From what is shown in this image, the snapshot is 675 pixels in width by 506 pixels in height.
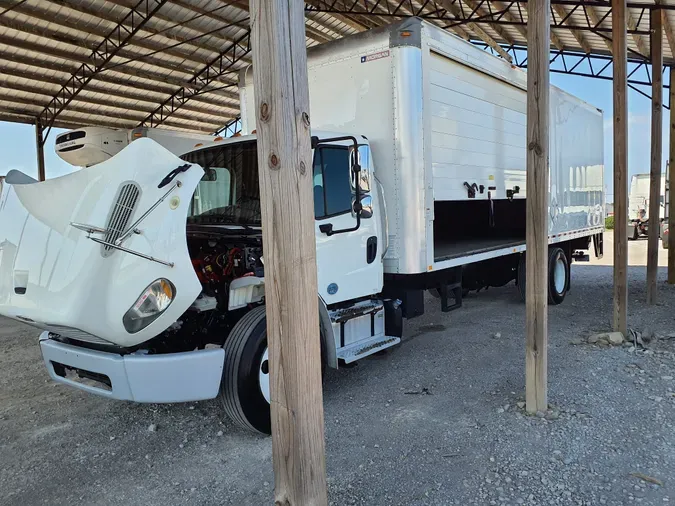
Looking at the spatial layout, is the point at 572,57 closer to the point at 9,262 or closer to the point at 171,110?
the point at 171,110

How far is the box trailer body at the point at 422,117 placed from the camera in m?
4.73

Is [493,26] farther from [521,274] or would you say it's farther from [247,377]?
[247,377]

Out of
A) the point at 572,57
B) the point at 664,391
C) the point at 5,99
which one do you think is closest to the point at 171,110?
the point at 5,99

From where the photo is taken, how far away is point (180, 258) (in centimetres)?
305

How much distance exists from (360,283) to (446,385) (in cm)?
117

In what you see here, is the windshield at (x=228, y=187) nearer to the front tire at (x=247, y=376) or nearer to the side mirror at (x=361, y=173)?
the side mirror at (x=361, y=173)

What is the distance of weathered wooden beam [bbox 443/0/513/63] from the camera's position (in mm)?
12422

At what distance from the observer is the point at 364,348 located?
178 inches

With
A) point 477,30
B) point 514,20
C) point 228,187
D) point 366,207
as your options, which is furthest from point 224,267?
point 477,30

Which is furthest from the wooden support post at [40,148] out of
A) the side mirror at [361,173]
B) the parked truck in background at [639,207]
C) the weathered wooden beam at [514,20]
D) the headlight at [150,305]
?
the parked truck in background at [639,207]

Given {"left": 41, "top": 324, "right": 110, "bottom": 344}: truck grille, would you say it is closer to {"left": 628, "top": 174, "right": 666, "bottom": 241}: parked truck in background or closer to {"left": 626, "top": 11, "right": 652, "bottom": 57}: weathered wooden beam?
{"left": 626, "top": 11, "right": 652, "bottom": 57}: weathered wooden beam

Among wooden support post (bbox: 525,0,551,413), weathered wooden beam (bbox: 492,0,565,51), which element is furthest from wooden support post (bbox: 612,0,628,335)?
weathered wooden beam (bbox: 492,0,565,51)

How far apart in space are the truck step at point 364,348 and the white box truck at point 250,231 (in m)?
0.02

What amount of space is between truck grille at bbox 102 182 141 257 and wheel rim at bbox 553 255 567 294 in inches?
268
